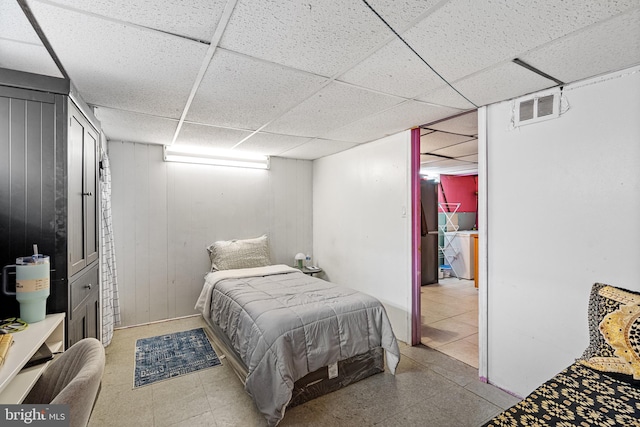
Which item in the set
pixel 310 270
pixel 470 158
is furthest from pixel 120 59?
pixel 470 158

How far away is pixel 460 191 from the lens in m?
7.19

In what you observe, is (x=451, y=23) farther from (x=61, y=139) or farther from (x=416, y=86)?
(x=61, y=139)

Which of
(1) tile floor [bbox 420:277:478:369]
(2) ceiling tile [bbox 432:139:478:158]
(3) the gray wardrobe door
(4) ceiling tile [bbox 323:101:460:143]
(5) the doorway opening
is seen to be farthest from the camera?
(2) ceiling tile [bbox 432:139:478:158]

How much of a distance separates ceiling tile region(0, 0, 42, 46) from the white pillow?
9.25ft

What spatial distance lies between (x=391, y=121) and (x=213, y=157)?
258cm

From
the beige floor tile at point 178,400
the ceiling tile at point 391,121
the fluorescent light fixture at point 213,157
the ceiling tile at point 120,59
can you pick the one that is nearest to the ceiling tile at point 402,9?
the ceiling tile at point 120,59

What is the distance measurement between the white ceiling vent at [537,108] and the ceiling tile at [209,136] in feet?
8.33

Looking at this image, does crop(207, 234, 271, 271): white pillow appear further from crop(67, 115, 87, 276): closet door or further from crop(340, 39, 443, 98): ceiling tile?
crop(340, 39, 443, 98): ceiling tile

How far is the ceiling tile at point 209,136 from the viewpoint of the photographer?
10.3ft

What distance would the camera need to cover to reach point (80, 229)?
190cm

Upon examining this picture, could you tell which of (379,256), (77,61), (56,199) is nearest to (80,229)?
(56,199)

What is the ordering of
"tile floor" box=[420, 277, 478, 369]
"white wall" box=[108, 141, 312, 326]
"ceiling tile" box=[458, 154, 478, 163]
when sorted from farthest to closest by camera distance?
"ceiling tile" box=[458, 154, 478, 163], "white wall" box=[108, 141, 312, 326], "tile floor" box=[420, 277, 478, 369]

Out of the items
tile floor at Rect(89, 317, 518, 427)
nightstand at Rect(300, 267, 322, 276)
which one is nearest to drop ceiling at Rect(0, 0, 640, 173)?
tile floor at Rect(89, 317, 518, 427)

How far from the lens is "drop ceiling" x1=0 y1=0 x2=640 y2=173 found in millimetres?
1299
